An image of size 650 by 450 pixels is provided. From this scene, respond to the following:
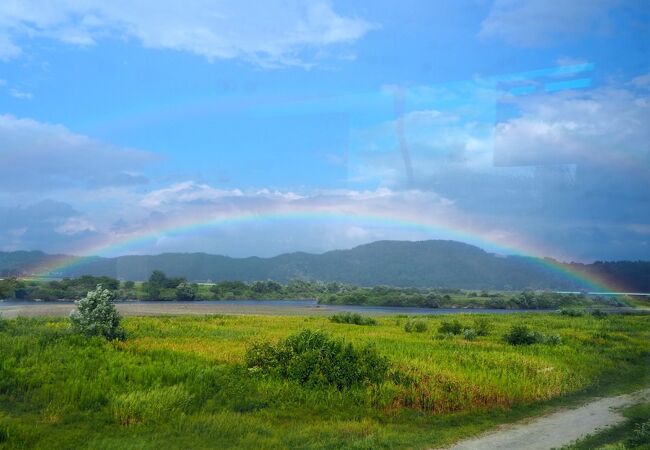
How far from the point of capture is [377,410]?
10492 mm

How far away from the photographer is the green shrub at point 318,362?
1175cm

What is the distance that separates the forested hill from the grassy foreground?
3481 centimetres

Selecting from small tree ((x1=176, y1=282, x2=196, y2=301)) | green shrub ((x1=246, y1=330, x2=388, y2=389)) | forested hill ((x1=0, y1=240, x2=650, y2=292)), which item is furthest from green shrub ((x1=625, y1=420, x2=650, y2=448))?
small tree ((x1=176, y1=282, x2=196, y2=301))

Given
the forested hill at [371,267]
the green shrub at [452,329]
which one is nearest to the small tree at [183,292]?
the forested hill at [371,267]

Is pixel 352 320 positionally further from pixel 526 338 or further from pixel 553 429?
pixel 553 429

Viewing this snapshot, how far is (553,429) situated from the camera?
9.83 m

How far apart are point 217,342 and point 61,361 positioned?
686 centimetres

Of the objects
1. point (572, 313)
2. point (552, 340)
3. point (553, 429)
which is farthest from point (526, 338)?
point (572, 313)

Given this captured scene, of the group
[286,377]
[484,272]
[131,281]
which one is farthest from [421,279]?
[286,377]

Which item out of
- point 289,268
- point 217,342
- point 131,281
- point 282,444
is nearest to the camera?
point 282,444

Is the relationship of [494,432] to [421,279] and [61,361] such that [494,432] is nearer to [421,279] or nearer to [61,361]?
[61,361]

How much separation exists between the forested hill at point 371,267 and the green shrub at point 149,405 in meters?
41.1

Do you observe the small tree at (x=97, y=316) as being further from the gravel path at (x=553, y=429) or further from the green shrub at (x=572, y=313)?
the green shrub at (x=572, y=313)

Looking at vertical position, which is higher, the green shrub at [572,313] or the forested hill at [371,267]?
the forested hill at [371,267]
